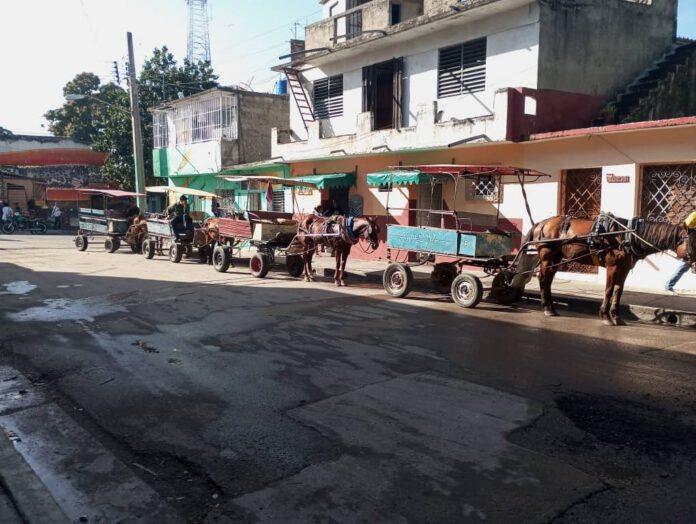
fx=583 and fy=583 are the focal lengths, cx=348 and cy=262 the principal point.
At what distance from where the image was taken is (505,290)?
10984 mm

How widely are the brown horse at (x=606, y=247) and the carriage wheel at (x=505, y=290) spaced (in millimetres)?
338

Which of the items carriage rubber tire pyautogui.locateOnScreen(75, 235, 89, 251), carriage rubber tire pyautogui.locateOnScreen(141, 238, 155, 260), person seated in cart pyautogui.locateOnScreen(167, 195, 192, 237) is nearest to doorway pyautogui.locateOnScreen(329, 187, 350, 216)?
person seated in cart pyautogui.locateOnScreen(167, 195, 192, 237)

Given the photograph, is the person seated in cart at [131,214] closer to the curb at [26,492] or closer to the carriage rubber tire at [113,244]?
the carriage rubber tire at [113,244]

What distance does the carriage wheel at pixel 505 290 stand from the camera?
10.9m

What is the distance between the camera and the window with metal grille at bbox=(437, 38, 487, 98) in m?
15.3

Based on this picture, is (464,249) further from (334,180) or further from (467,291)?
(334,180)

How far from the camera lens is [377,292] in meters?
12.5

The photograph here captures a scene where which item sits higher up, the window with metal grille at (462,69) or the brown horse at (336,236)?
the window with metal grille at (462,69)

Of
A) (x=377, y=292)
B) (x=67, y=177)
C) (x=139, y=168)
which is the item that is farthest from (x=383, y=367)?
(x=67, y=177)

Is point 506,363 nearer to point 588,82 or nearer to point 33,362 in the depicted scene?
point 33,362

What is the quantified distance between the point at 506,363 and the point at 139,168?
68.0ft

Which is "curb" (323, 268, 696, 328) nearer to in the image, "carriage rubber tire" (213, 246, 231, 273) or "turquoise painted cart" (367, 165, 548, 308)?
"turquoise painted cart" (367, 165, 548, 308)

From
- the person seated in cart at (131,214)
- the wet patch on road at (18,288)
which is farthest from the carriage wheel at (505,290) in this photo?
the person seated in cart at (131,214)

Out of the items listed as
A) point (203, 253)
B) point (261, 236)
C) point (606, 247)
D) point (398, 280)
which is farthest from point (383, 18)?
point (606, 247)
